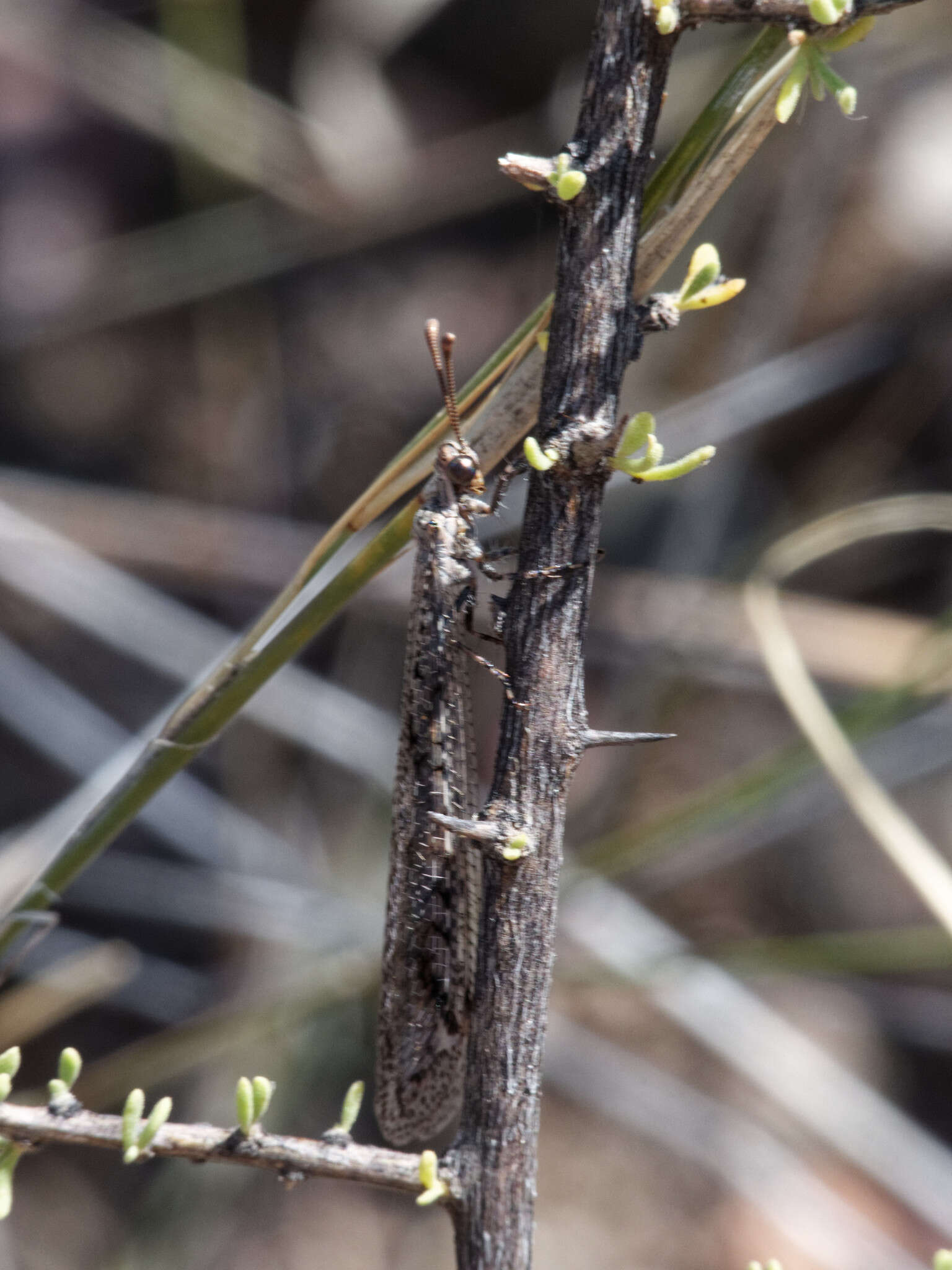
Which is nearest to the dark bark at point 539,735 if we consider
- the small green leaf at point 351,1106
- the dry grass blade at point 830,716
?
the small green leaf at point 351,1106

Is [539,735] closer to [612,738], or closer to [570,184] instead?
[612,738]

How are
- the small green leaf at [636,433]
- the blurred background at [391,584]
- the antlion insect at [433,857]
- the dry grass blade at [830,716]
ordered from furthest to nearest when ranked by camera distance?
1. the blurred background at [391,584]
2. the antlion insect at [433,857]
3. the dry grass blade at [830,716]
4. the small green leaf at [636,433]

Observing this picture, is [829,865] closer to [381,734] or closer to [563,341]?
[381,734]

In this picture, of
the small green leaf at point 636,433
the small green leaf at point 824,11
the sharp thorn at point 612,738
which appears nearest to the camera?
the small green leaf at point 824,11

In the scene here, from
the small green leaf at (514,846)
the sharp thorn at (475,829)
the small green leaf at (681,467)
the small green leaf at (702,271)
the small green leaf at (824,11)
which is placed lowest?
the small green leaf at (514,846)

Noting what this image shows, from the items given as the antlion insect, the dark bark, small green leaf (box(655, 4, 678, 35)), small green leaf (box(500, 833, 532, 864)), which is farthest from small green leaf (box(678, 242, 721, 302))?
the antlion insect

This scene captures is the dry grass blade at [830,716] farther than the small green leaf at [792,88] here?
Yes

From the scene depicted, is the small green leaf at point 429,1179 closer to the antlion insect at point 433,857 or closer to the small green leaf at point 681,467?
the antlion insect at point 433,857

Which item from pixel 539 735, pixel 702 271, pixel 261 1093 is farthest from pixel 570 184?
pixel 261 1093
